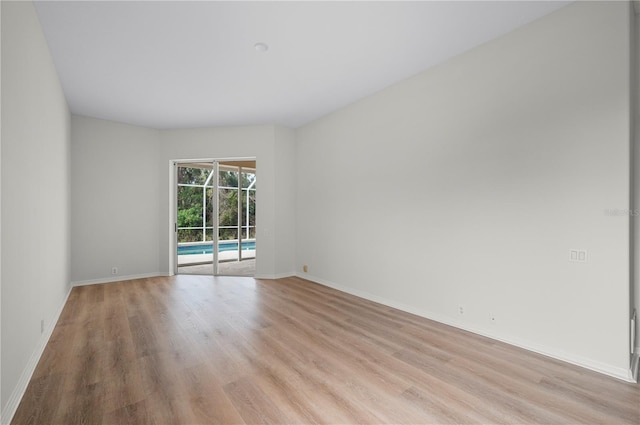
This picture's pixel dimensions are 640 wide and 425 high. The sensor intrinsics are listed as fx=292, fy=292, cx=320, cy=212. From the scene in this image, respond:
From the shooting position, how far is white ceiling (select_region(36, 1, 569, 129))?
2512mm

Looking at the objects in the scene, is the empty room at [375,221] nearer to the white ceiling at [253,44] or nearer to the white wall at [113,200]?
the white ceiling at [253,44]

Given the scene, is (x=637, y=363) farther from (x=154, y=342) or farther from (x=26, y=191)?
(x=26, y=191)

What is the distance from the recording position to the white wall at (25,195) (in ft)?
6.11

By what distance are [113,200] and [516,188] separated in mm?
6279

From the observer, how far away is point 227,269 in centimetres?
655

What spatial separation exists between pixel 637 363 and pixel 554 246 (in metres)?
1.04

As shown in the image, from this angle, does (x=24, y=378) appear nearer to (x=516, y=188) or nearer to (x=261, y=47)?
(x=261, y=47)

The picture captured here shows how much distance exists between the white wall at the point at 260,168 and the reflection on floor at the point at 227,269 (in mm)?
503

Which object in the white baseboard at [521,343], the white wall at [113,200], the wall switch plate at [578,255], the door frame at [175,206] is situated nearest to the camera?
the white baseboard at [521,343]

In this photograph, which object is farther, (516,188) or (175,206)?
(175,206)

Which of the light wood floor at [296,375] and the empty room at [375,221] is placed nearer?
the light wood floor at [296,375]

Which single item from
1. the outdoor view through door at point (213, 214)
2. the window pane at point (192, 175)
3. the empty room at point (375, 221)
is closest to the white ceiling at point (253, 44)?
the empty room at point (375, 221)

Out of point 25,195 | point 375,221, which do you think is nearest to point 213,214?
point 375,221

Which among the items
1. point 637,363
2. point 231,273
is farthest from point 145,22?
point 637,363
